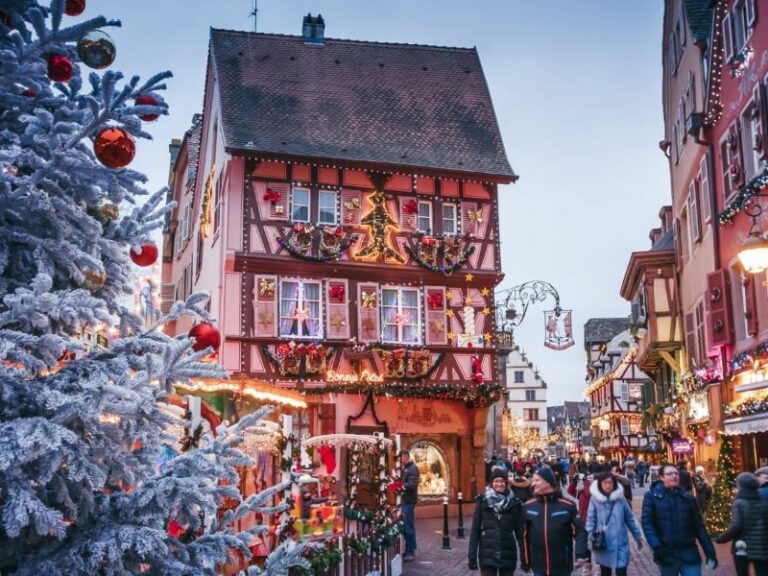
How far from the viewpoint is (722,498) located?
17578mm

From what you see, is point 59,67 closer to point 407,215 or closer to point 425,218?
point 407,215

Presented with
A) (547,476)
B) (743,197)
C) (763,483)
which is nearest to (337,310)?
(743,197)

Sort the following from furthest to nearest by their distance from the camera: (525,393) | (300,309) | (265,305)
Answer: (525,393), (300,309), (265,305)

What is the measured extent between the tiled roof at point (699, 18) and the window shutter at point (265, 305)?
1298 centimetres

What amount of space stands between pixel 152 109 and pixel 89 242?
0.79 m

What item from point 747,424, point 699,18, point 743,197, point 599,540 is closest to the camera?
point 599,540

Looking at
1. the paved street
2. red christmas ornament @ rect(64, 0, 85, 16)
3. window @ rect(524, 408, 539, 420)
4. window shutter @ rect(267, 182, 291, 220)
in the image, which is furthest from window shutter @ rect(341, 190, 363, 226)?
window @ rect(524, 408, 539, 420)

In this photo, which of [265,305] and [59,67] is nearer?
[59,67]

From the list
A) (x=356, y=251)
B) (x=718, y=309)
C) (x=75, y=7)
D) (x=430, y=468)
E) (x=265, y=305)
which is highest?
(x=356, y=251)

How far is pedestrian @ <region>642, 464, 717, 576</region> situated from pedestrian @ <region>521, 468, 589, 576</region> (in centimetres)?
103

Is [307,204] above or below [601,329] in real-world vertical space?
below

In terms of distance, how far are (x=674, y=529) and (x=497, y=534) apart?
1783 millimetres

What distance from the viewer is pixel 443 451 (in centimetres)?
2800

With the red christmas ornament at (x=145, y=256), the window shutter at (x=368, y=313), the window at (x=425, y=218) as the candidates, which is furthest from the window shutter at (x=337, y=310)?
the red christmas ornament at (x=145, y=256)
